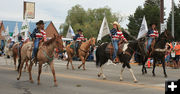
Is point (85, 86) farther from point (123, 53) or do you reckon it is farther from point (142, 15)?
point (142, 15)

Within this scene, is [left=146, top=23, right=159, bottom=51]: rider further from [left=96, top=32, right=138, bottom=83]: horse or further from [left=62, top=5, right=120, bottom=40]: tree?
[left=62, top=5, right=120, bottom=40]: tree

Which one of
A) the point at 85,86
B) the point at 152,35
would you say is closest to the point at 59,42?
the point at 85,86

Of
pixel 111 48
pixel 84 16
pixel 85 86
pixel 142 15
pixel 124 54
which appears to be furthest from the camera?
pixel 84 16

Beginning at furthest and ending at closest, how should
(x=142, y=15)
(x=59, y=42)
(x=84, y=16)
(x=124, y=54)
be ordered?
(x=84, y=16) < (x=142, y=15) < (x=124, y=54) < (x=59, y=42)

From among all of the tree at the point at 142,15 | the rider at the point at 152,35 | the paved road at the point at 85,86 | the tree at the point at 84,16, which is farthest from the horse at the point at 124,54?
the tree at the point at 84,16

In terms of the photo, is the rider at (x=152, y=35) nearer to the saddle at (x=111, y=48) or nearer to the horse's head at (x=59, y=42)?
the saddle at (x=111, y=48)

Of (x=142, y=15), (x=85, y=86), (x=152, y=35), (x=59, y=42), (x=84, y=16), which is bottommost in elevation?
(x=85, y=86)


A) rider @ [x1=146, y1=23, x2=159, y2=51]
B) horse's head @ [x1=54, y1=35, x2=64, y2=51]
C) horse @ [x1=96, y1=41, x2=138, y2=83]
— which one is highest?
rider @ [x1=146, y1=23, x2=159, y2=51]

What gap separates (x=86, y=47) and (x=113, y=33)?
637 cm

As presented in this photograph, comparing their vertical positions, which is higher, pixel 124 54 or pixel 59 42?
pixel 59 42

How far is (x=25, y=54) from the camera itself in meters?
12.2

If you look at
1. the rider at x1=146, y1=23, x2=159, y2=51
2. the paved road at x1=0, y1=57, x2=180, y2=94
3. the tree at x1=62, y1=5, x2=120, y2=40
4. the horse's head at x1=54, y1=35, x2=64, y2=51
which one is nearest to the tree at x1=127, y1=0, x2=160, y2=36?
the tree at x1=62, y1=5, x2=120, y2=40

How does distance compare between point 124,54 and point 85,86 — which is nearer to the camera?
point 85,86

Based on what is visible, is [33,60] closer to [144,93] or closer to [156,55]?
[144,93]
